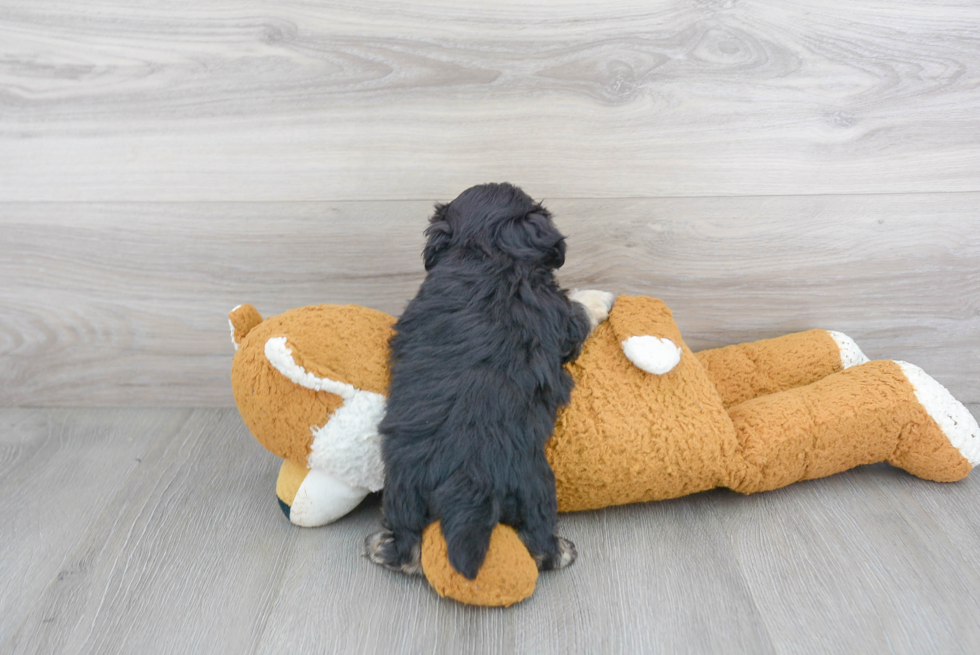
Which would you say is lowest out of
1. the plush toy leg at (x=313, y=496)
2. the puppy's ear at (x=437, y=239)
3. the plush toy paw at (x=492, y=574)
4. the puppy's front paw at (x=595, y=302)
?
the plush toy leg at (x=313, y=496)

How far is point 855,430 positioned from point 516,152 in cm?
60

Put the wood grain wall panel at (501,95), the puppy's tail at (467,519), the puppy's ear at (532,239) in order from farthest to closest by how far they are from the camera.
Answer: the wood grain wall panel at (501,95) < the puppy's ear at (532,239) < the puppy's tail at (467,519)

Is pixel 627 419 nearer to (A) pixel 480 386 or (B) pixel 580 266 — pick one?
(A) pixel 480 386

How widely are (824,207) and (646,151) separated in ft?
0.94

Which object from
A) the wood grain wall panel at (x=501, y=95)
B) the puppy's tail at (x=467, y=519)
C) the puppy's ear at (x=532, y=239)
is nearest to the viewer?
the puppy's tail at (x=467, y=519)

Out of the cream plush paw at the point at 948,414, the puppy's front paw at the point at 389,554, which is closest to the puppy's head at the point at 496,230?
the puppy's front paw at the point at 389,554

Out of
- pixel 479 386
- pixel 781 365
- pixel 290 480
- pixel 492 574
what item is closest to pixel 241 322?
pixel 290 480

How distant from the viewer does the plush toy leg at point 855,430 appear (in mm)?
859

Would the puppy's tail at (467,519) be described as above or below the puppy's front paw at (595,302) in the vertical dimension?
below

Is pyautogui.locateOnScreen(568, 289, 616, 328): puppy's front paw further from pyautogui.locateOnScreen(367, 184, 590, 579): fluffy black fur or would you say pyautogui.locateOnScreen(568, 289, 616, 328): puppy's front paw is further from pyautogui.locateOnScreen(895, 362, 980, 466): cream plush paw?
pyautogui.locateOnScreen(895, 362, 980, 466): cream plush paw

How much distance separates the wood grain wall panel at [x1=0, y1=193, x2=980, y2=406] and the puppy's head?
23 cm

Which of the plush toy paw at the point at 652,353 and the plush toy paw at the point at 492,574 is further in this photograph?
the plush toy paw at the point at 652,353

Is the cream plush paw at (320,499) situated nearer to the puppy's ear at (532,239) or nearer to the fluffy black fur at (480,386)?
the fluffy black fur at (480,386)

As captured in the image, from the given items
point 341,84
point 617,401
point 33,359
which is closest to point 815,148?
point 617,401
